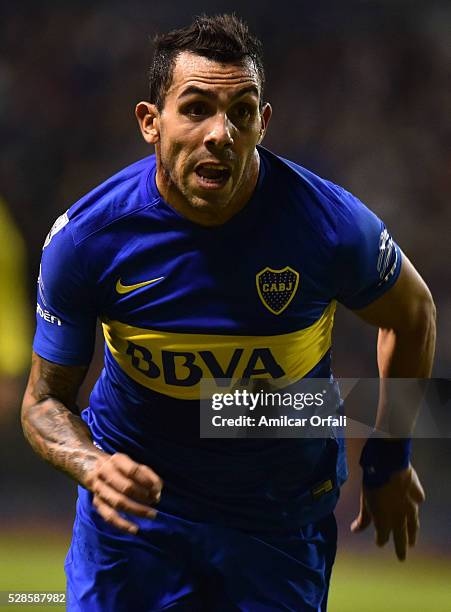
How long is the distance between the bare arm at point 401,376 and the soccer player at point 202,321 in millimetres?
14

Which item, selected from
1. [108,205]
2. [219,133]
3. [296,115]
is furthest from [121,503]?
[296,115]

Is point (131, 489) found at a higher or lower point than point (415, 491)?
higher

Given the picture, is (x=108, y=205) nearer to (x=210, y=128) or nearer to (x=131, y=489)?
(x=210, y=128)

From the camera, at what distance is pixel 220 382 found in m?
2.76

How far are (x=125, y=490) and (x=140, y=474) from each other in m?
0.05

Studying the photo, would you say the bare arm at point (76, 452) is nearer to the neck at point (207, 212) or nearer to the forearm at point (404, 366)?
the neck at point (207, 212)

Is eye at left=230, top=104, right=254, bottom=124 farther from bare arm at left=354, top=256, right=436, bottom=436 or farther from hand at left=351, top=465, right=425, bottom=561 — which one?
hand at left=351, top=465, right=425, bottom=561

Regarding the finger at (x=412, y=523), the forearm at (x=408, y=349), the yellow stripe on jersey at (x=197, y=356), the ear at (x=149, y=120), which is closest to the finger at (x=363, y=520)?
the finger at (x=412, y=523)

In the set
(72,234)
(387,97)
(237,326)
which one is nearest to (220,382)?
(237,326)

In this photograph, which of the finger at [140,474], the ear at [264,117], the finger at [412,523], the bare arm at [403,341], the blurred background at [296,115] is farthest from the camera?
the blurred background at [296,115]

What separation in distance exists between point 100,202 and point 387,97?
3434 mm

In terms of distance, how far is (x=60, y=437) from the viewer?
268cm

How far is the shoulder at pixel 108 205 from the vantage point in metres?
2.62

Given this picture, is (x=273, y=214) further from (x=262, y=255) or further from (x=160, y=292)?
(x=160, y=292)
